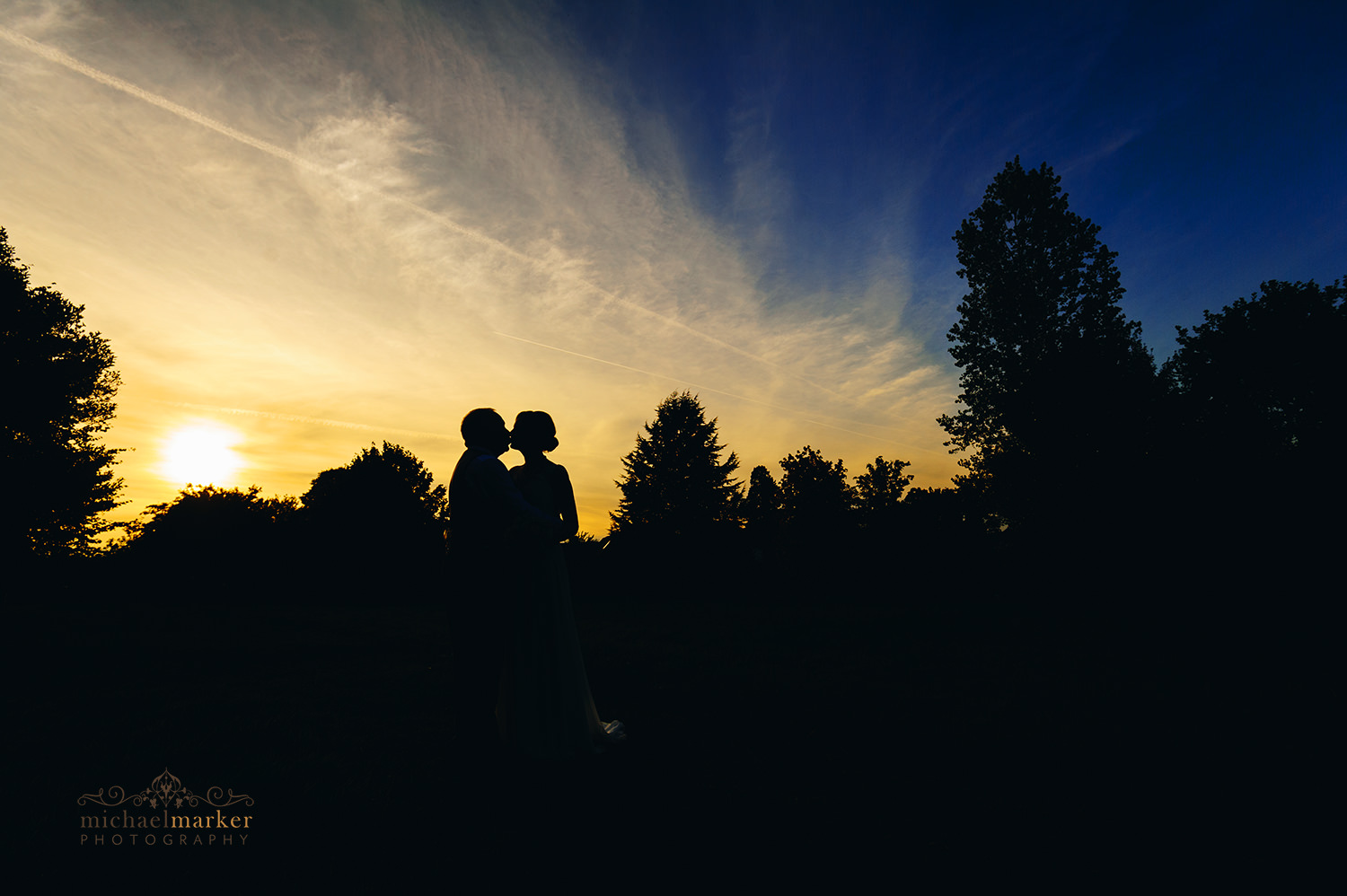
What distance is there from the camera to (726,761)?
3.95 meters

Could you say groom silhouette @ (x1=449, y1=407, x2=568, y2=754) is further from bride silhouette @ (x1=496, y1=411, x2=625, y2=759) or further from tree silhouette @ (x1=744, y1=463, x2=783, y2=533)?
tree silhouette @ (x1=744, y1=463, x2=783, y2=533)

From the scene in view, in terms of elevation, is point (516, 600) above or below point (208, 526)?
below

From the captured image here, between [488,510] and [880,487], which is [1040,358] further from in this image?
[880,487]

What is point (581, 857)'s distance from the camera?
2.59 metres

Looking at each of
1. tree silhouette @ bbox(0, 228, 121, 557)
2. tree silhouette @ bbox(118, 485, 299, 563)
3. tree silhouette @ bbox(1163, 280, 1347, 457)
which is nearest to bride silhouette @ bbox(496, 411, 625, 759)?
tree silhouette @ bbox(0, 228, 121, 557)

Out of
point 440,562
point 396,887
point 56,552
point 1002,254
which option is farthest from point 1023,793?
point 56,552

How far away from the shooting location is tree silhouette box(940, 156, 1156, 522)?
54.5ft

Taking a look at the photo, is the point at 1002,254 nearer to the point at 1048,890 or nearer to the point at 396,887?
the point at 1048,890

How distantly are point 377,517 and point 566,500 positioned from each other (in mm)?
31303

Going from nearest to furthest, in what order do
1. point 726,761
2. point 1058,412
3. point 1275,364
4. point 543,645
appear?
point 726,761
point 543,645
point 1058,412
point 1275,364

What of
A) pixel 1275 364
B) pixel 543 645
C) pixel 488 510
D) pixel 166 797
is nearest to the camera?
pixel 166 797

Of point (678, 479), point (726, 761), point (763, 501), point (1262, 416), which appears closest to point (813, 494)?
point (763, 501)

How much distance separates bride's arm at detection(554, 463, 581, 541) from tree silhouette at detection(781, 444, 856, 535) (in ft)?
138

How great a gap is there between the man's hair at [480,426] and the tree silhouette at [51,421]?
73.0 ft
